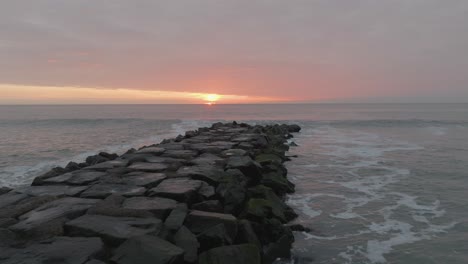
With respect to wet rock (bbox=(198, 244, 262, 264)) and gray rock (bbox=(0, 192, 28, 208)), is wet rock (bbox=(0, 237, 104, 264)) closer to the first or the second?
wet rock (bbox=(198, 244, 262, 264))

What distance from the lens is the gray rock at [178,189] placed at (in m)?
5.38

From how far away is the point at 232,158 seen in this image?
861cm

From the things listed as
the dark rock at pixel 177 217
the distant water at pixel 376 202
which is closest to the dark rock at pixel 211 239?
the dark rock at pixel 177 217

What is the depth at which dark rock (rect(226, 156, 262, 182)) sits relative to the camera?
7.91 meters

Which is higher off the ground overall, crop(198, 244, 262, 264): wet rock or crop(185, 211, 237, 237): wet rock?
crop(185, 211, 237, 237): wet rock

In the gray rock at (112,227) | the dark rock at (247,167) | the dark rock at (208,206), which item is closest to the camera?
the gray rock at (112,227)

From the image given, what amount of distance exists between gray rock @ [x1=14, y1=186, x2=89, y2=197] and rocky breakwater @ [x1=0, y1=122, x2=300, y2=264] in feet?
0.05

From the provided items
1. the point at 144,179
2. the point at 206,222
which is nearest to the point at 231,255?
the point at 206,222

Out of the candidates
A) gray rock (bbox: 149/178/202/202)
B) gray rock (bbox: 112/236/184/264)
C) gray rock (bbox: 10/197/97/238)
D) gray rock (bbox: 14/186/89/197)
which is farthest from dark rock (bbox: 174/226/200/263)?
gray rock (bbox: 14/186/89/197)

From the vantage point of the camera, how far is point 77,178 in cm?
632

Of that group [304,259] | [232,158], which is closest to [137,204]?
[304,259]

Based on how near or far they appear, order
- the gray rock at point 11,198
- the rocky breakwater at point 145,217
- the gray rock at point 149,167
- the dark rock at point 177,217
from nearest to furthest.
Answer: the rocky breakwater at point 145,217
the dark rock at point 177,217
the gray rock at point 11,198
the gray rock at point 149,167

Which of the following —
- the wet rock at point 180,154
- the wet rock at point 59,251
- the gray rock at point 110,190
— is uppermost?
the wet rock at point 180,154

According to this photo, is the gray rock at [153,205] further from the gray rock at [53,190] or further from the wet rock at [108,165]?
the wet rock at [108,165]
